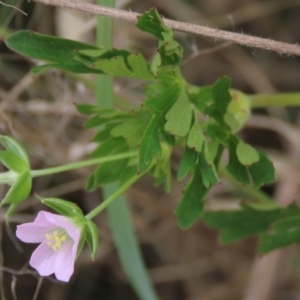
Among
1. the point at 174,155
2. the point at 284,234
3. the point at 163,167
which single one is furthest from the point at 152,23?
the point at 174,155

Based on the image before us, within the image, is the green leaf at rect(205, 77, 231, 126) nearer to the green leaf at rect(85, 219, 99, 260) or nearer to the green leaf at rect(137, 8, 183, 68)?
the green leaf at rect(137, 8, 183, 68)

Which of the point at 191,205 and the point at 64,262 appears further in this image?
the point at 191,205

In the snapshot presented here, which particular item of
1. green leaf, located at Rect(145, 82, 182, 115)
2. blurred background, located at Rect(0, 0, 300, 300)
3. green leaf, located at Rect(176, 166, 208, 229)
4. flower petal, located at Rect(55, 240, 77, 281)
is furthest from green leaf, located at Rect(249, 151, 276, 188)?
blurred background, located at Rect(0, 0, 300, 300)

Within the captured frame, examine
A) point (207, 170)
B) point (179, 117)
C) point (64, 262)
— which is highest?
point (179, 117)

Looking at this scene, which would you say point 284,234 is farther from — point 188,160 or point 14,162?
point 14,162

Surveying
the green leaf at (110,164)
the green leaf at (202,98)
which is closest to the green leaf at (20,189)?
the green leaf at (110,164)

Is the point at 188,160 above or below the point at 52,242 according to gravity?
above

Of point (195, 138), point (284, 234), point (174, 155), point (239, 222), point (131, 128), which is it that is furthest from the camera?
point (174, 155)
